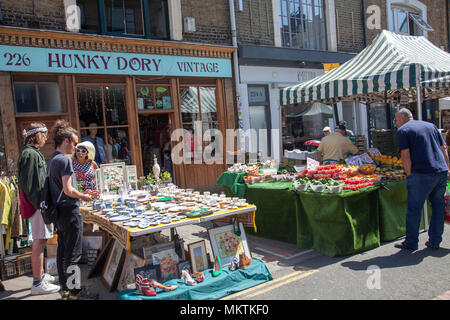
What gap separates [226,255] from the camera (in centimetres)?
442

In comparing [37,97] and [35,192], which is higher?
[37,97]

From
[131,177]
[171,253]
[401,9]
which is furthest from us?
[401,9]

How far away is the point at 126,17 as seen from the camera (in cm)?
959

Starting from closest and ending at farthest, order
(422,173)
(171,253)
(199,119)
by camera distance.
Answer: (171,253), (422,173), (199,119)

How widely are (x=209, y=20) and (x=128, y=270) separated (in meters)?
8.31

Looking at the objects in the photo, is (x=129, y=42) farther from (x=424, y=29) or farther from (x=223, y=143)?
(x=424, y=29)

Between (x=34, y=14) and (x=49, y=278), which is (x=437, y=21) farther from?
(x=49, y=278)

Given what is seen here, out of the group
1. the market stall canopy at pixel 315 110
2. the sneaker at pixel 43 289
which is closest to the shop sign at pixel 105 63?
the market stall canopy at pixel 315 110

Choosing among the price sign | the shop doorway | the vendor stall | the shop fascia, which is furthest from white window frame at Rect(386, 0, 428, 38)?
the vendor stall

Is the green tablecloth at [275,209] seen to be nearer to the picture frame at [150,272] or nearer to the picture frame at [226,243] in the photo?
the picture frame at [226,243]

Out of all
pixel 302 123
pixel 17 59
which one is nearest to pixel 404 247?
pixel 17 59

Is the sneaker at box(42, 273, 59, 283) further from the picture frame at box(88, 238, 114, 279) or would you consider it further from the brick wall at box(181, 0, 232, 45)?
the brick wall at box(181, 0, 232, 45)

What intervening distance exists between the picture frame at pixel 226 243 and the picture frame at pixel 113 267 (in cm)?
110
